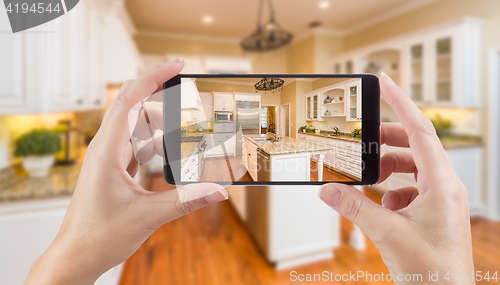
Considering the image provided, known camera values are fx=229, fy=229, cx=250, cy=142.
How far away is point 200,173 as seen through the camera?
1.51 ft

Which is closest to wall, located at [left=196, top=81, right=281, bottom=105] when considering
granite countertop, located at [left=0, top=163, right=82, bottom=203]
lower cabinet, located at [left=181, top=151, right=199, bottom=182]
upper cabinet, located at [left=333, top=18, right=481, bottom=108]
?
lower cabinet, located at [left=181, top=151, right=199, bottom=182]

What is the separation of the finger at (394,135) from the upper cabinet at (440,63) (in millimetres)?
2064

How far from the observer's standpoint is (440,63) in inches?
85.2

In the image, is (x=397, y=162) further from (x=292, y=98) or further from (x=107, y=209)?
(x=107, y=209)

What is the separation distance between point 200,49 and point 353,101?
3.62 meters

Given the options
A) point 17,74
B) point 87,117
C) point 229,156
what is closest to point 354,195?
point 229,156

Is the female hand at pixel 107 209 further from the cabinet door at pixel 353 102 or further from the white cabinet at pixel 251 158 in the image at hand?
the cabinet door at pixel 353 102

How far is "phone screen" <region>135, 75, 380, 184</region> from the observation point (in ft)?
1.45

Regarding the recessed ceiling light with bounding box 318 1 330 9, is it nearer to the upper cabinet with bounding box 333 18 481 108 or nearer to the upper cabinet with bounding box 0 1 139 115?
the upper cabinet with bounding box 333 18 481 108

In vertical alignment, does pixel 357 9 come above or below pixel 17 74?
above

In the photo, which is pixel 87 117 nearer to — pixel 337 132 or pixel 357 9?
pixel 337 132

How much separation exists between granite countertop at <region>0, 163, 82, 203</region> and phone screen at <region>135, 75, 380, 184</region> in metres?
0.97

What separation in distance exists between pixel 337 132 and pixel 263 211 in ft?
3.71

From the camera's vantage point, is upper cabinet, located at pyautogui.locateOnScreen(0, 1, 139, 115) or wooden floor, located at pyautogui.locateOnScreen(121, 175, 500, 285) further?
wooden floor, located at pyautogui.locateOnScreen(121, 175, 500, 285)
